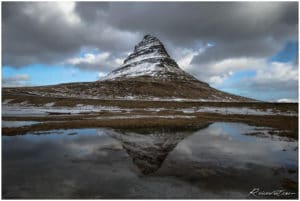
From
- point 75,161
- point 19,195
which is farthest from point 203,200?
point 75,161

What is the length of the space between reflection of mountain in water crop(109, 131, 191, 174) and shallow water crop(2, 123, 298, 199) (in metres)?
0.07

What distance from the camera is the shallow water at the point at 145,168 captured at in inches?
427

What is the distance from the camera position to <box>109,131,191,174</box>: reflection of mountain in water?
1512cm

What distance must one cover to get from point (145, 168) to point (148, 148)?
5.54 m

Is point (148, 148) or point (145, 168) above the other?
point (148, 148)

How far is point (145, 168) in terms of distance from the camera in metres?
14.3

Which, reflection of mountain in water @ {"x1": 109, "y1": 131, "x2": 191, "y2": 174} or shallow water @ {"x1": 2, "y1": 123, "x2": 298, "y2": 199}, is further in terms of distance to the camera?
reflection of mountain in water @ {"x1": 109, "y1": 131, "x2": 191, "y2": 174}

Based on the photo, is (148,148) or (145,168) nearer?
(145,168)

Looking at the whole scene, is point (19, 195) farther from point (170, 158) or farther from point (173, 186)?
point (170, 158)

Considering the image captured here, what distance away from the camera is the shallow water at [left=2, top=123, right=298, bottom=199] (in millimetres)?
10844

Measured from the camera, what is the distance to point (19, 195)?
33.7ft

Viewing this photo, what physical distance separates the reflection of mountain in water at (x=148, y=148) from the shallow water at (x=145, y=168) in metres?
0.07

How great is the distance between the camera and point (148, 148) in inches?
780

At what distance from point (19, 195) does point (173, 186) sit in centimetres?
790
